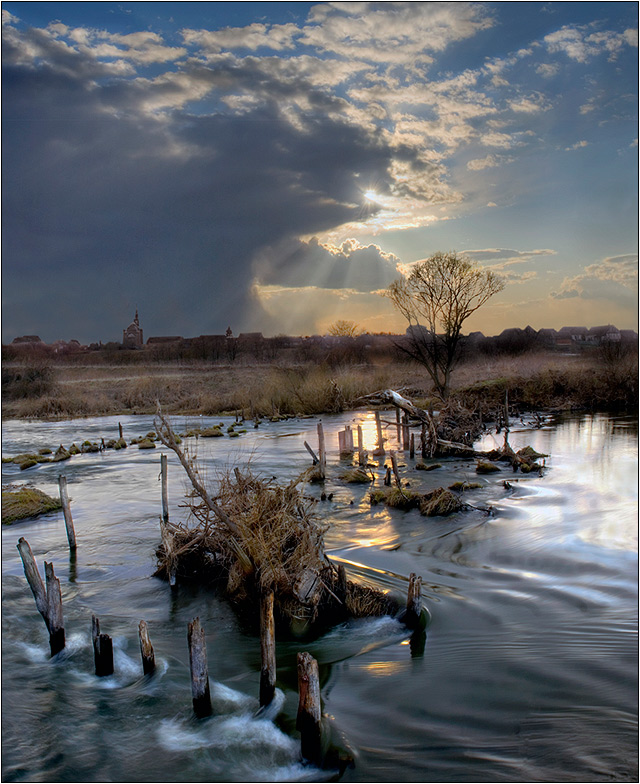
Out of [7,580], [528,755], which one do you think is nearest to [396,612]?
[528,755]

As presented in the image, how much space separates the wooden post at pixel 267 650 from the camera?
7238 mm

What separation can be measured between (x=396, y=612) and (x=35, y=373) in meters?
69.2

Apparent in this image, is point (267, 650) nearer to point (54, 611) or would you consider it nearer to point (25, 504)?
point (54, 611)

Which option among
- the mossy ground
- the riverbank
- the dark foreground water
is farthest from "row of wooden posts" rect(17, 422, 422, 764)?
the riverbank

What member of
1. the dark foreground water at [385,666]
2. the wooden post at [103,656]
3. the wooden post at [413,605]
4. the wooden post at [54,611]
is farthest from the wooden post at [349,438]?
the wooden post at [103,656]

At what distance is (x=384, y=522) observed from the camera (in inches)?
661

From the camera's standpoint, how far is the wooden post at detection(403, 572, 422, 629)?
392 inches

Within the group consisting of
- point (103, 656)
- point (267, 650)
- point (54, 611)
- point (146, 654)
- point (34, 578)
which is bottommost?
point (103, 656)

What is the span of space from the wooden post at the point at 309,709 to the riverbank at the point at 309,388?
2438 centimetres

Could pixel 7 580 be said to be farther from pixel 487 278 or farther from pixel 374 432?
pixel 487 278

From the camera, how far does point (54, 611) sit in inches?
380

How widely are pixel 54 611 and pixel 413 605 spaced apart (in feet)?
20.5

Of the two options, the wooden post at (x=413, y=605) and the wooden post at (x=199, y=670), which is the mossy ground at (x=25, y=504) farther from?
the wooden post at (x=413, y=605)

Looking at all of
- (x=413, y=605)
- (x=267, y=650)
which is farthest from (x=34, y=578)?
(x=413, y=605)
